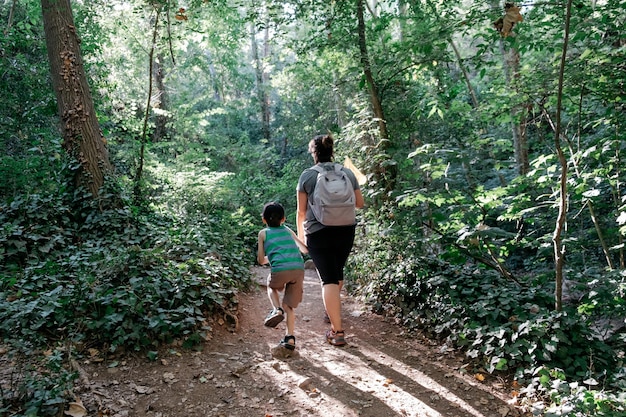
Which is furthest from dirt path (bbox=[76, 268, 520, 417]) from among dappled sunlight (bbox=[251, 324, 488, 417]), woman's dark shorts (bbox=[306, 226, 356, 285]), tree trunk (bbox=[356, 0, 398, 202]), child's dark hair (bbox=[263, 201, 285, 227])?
tree trunk (bbox=[356, 0, 398, 202])

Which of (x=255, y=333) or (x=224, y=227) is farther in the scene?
(x=224, y=227)

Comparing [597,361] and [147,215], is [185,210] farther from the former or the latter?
[597,361]

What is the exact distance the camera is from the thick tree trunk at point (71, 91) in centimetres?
654

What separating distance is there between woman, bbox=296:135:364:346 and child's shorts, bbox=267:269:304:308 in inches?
9.8

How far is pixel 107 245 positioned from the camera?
581cm

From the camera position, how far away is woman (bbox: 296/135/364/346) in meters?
4.27

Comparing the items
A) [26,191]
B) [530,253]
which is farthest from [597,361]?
[530,253]

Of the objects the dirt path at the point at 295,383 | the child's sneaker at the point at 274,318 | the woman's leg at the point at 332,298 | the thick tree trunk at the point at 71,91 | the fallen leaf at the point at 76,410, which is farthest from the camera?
the thick tree trunk at the point at 71,91

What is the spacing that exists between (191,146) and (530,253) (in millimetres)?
11473

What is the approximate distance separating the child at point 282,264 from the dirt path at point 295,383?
0.39m

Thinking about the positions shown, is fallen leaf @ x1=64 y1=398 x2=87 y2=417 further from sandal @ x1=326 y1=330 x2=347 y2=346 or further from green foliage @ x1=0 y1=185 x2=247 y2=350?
sandal @ x1=326 y1=330 x2=347 y2=346

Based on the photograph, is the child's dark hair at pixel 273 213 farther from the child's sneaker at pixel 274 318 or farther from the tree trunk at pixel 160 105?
the tree trunk at pixel 160 105

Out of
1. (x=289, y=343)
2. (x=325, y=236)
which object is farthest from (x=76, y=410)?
(x=325, y=236)

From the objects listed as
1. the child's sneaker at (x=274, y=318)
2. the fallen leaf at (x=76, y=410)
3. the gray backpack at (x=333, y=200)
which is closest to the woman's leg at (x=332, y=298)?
the child's sneaker at (x=274, y=318)
